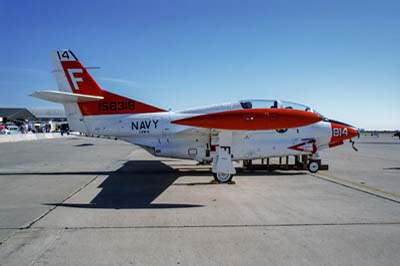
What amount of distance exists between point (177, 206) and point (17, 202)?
414 cm

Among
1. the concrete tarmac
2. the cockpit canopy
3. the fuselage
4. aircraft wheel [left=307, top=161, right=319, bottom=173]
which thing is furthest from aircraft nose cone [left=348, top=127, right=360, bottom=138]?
the cockpit canopy

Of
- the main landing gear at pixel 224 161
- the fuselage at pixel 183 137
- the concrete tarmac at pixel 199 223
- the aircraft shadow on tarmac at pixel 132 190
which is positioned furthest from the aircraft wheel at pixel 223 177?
the aircraft shadow on tarmac at pixel 132 190

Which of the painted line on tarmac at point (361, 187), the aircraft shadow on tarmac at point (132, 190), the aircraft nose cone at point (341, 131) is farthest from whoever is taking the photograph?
the aircraft nose cone at point (341, 131)

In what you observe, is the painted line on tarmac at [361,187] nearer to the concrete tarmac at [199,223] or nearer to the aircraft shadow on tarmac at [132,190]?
the concrete tarmac at [199,223]

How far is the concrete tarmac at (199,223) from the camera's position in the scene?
14.5 feet

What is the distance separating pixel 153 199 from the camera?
8.02 meters

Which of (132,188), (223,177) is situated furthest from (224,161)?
(132,188)

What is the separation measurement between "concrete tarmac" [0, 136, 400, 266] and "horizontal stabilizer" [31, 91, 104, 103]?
9.82 feet

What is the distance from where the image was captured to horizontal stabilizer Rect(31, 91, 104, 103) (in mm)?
10083

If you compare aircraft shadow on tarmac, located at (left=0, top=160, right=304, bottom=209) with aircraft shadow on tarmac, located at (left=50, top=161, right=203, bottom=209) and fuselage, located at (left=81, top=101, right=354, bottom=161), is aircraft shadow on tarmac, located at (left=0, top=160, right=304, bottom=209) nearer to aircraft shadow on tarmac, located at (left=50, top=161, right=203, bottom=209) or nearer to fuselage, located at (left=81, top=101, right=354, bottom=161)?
aircraft shadow on tarmac, located at (left=50, top=161, right=203, bottom=209)

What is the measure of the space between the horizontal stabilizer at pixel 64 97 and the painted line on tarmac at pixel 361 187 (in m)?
9.30

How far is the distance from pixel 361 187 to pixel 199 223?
21.4ft

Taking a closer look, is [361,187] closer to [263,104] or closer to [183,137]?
[263,104]

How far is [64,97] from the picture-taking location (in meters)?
10.9
